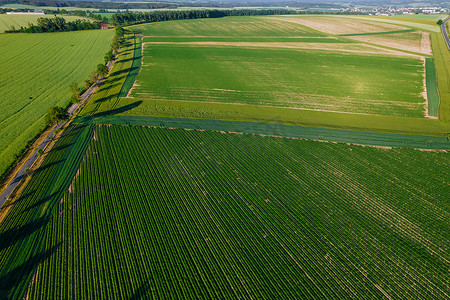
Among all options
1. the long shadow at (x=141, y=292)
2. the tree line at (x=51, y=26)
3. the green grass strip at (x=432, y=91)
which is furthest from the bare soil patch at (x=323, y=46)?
the long shadow at (x=141, y=292)

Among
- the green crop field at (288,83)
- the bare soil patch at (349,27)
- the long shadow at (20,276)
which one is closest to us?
the long shadow at (20,276)

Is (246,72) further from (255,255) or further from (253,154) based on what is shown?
(255,255)

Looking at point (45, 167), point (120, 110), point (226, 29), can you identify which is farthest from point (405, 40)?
point (45, 167)

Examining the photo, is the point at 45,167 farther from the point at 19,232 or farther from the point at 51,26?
the point at 51,26

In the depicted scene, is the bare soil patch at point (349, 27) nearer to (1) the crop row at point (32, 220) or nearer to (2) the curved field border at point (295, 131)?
(2) the curved field border at point (295, 131)

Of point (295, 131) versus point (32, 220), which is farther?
point (295, 131)

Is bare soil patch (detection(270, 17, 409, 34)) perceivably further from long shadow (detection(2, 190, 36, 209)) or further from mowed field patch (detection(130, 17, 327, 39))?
long shadow (detection(2, 190, 36, 209))

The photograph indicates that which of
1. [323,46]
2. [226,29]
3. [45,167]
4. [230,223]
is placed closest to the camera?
[230,223]

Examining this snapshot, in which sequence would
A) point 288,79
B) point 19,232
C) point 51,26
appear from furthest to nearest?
1. point 51,26
2. point 288,79
3. point 19,232
